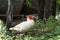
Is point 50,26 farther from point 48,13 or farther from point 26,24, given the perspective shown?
point 48,13

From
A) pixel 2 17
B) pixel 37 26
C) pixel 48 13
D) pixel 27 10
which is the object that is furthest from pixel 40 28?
pixel 27 10

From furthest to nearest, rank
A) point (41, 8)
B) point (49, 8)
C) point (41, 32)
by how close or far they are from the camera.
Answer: point (41, 8), point (49, 8), point (41, 32)

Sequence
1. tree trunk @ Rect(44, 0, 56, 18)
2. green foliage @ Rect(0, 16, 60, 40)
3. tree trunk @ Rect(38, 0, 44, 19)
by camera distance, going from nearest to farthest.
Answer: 1. green foliage @ Rect(0, 16, 60, 40)
2. tree trunk @ Rect(44, 0, 56, 18)
3. tree trunk @ Rect(38, 0, 44, 19)

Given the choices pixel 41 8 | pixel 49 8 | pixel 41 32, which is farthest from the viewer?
pixel 41 8

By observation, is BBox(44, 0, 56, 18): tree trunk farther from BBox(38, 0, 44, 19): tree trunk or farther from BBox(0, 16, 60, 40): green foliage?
BBox(0, 16, 60, 40): green foliage

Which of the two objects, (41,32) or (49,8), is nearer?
(41,32)

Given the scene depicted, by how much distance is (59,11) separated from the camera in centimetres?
911

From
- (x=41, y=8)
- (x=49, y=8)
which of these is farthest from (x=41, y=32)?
(x=41, y=8)

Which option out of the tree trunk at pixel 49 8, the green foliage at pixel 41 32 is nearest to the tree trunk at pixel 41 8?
the tree trunk at pixel 49 8

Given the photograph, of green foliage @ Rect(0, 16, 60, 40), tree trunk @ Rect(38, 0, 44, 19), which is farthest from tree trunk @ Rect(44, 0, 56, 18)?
green foliage @ Rect(0, 16, 60, 40)

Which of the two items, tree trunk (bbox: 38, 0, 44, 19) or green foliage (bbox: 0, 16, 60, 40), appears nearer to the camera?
green foliage (bbox: 0, 16, 60, 40)

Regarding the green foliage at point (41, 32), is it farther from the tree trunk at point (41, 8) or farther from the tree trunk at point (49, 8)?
the tree trunk at point (41, 8)

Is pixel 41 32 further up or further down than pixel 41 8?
further down

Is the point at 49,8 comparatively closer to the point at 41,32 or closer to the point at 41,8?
the point at 41,8
